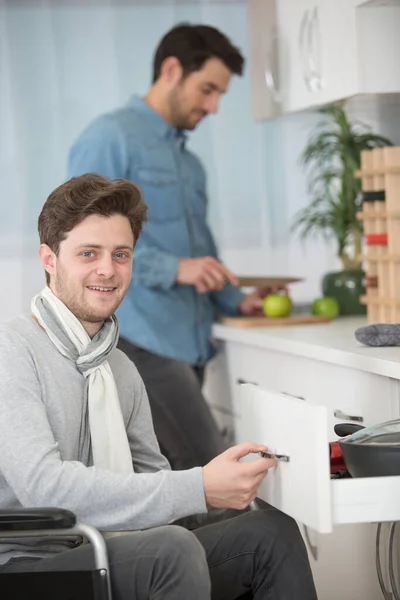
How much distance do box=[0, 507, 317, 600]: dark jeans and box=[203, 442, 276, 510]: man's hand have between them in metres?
0.07

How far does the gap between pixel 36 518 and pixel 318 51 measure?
183 centimetres

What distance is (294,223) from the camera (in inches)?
153

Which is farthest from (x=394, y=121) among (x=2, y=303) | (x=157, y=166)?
(x=2, y=303)

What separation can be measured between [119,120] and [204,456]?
933 millimetres

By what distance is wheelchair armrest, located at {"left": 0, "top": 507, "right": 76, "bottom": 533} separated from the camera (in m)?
1.48

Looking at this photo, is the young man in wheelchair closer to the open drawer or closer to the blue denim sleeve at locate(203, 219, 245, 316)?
the open drawer

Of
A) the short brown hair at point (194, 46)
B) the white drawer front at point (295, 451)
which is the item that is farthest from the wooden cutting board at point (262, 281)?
the white drawer front at point (295, 451)

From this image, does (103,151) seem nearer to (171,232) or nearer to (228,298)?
(171,232)

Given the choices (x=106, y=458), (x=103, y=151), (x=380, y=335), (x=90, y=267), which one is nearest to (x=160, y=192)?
(x=103, y=151)

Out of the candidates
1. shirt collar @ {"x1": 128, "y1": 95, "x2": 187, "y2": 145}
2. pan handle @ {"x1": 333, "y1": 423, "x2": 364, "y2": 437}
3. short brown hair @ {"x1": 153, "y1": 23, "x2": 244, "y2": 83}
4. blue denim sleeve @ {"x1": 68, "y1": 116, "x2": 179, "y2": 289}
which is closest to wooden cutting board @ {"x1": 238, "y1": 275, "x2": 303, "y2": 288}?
blue denim sleeve @ {"x1": 68, "y1": 116, "x2": 179, "y2": 289}

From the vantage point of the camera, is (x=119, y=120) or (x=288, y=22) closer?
(x=119, y=120)

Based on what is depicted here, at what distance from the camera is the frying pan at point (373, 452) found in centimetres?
167

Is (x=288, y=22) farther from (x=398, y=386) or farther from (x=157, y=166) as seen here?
(x=398, y=386)

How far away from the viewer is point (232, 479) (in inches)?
64.1
